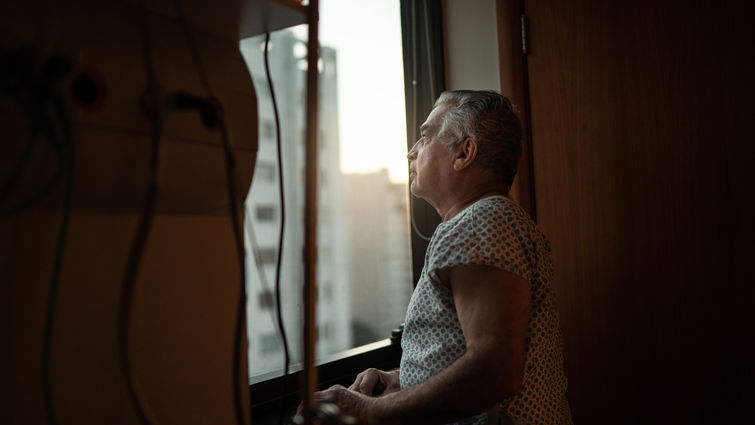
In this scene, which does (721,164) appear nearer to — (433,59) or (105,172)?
(433,59)

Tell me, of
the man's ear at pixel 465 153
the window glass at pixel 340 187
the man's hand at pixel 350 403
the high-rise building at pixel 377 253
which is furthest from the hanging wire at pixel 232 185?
the high-rise building at pixel 377 253

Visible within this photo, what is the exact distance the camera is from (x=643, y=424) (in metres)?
1.42

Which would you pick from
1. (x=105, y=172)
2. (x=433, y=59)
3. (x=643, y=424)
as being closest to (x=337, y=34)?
(x=433, y=59)

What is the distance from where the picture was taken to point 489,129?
1110mm

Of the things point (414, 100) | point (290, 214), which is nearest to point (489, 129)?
A: point (290, 214)

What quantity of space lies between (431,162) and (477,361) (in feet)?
1.65

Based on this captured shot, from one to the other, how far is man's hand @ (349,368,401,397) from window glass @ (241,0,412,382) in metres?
0.22

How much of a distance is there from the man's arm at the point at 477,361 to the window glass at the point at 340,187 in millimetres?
364

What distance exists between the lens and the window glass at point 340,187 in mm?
1204

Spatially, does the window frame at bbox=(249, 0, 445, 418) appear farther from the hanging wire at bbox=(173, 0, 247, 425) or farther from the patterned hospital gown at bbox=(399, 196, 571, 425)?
the hanging wire at bbox=(173, 0, 247, 425)

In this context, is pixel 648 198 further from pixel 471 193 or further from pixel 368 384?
pixel 368 384

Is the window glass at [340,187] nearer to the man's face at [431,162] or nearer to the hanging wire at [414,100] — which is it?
the hanging wire at [414,100]

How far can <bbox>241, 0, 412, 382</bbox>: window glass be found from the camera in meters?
1.20

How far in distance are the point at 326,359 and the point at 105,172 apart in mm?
987
